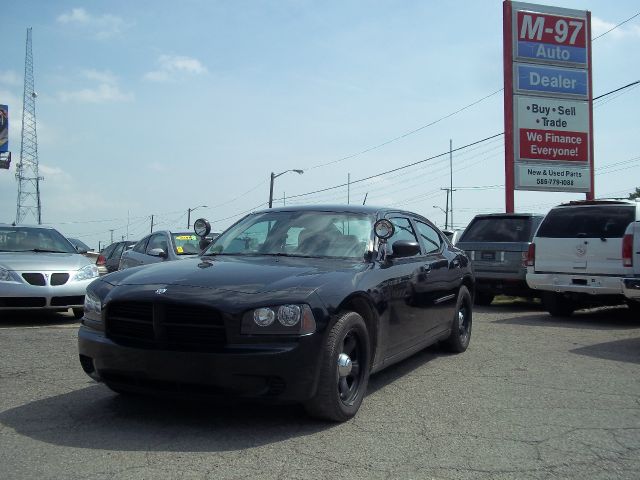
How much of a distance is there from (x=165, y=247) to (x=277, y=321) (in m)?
7.98

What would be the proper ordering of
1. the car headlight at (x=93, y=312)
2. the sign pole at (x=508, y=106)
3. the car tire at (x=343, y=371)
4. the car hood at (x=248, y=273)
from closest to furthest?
the car tire at (x=343, y=371), the car hood at (x=248, y=273), the car headlight at (x=93, y=312), the sign pole at (x=508, y=106)

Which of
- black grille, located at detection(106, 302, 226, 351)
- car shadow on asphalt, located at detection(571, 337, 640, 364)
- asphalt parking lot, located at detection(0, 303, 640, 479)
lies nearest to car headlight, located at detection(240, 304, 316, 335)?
black grille, located at detection(106, 302, 226, 351)

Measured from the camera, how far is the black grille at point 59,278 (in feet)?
29.2

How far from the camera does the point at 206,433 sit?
13.4 ft

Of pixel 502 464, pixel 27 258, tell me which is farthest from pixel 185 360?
pixel 27 258

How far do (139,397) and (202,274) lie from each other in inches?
44.4

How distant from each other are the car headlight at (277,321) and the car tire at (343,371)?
8.6 inches

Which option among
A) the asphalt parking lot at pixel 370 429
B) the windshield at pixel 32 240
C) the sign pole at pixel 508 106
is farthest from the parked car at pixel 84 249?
the sign pole at pixel 508 106

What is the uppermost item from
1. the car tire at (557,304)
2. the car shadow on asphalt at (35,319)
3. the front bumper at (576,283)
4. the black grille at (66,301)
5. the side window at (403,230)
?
the side window at (403,230)

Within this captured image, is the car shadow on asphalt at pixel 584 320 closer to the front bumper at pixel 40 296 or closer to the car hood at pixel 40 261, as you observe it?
the front bumper at pixel 40 296

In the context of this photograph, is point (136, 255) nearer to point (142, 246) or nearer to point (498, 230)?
point (142, 246)

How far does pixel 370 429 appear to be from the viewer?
13.9 feet

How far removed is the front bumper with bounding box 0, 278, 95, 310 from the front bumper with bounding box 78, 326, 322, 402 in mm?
5232

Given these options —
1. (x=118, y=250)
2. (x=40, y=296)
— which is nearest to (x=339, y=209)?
(x=40, y=296)
